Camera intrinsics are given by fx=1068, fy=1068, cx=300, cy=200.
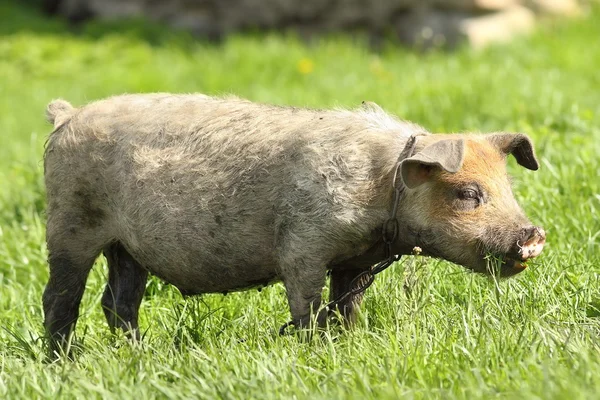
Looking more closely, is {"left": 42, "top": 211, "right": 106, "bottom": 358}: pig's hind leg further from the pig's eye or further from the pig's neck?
the pig's eye

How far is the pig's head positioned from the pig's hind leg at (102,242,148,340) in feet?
5.17

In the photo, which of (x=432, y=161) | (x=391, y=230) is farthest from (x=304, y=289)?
(x=432, y=161)

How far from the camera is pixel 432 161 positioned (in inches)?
165

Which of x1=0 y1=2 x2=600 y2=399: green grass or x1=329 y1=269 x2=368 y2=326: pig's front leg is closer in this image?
x1=0 y1=2 x2=600 y2=399: green grass

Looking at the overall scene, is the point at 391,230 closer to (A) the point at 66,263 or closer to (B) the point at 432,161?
(B) the point at 432,161

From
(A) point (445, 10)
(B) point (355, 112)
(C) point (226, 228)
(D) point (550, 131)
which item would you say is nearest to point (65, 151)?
(C) point (226, 228)

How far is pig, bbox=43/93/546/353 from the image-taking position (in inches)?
174

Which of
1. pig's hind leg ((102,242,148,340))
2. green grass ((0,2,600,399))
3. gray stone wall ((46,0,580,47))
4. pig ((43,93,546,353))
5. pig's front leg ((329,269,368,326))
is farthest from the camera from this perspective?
gray stone wall ((46,0,580,47))

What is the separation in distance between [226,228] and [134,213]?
1.63 feet

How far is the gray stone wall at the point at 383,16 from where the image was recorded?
12195 millimetres

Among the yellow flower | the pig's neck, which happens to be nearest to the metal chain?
the pig's neck

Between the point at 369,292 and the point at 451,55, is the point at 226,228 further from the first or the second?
the point at 451,55

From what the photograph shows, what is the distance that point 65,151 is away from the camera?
16.8ft

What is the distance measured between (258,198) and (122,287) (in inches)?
43.2
